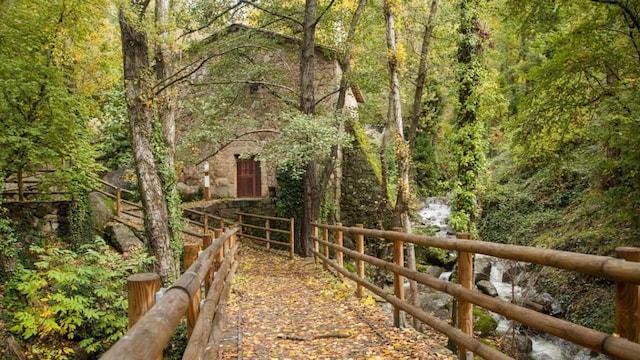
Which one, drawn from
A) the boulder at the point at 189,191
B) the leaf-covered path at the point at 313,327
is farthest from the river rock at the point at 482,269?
the boulder at the point at 189,191

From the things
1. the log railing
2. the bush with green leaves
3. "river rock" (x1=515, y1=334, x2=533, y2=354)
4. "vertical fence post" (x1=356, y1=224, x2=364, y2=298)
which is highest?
the log railing

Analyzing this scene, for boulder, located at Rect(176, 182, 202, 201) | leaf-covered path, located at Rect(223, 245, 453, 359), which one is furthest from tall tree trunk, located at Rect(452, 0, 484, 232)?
boulder, located at Rect(176, 182, 202, 201)

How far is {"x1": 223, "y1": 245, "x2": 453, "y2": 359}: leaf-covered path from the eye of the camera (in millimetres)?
3938

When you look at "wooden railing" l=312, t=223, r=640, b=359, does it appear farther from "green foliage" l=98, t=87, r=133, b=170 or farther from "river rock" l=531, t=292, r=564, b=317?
"green foliage" l=98, t=87, r=133, b=170

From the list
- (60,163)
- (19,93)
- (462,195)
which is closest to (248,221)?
(60,163)

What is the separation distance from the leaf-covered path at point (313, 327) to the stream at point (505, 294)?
249cm

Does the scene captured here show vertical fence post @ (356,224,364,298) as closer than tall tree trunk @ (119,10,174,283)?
Yes

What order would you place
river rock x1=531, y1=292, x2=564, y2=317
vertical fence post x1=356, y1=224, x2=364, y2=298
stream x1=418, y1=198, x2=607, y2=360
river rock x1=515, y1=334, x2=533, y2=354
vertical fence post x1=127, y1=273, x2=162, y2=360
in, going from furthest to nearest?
1. river rock x1=531, y1=292, x2=564, y2=317
2. river rock x1=515, y1=334, x2=533, y2=354
3. stream x1=418, y1=198, x2=607, y2=360
4. vertical fence post x1=356, y1=224, x2=364, y2=298
5. vertical fence post x1=127, y1=273, x2=162, y2=360

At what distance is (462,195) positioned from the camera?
8031 mm

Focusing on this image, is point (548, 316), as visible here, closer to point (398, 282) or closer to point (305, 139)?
point (398, 282)

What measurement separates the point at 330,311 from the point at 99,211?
10.4 metres

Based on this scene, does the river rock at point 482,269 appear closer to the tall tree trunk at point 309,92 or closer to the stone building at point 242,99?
the tall tree trunk at point 309,92

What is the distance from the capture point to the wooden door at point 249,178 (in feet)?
58.4

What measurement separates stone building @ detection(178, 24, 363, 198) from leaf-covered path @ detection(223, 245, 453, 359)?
511 centimetres
